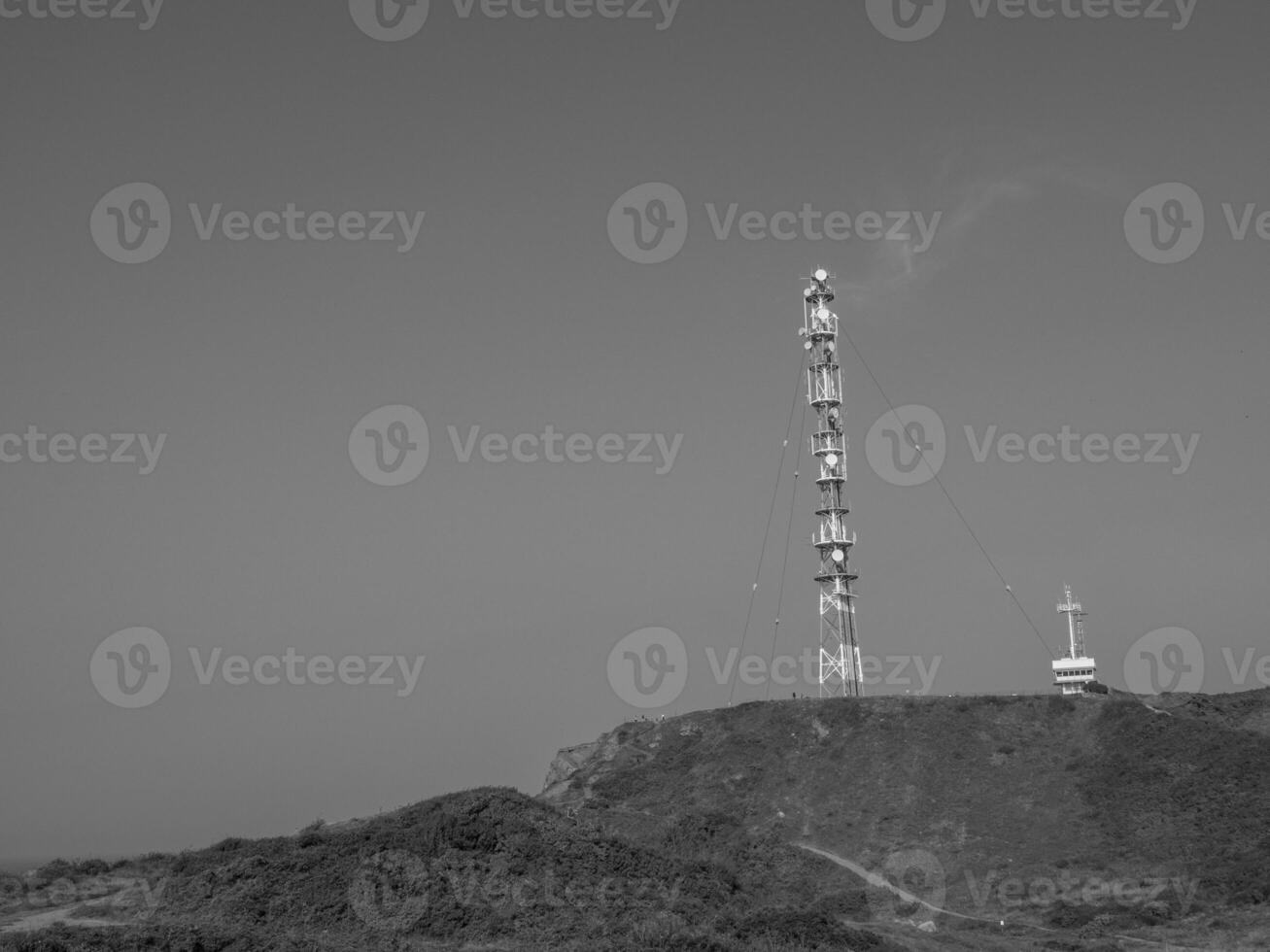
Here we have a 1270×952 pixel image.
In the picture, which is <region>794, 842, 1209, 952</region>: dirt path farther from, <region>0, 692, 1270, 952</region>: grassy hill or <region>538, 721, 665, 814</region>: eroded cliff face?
<region>538, 721, 665, 814</region>: eroded cliff face

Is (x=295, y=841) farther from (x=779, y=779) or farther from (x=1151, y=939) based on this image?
(x=1151, y=939)

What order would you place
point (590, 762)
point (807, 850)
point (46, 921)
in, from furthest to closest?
1. point (590, 762)
2. point (807, 850)
3. point (46, 921)

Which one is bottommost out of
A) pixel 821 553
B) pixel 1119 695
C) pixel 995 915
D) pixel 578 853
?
pixel 995 915

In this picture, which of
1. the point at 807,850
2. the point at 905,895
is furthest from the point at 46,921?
the point at 905,895

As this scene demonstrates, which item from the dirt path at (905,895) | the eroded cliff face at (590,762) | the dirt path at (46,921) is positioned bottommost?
the dirt path at (905,895)

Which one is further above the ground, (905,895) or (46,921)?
(46,921)

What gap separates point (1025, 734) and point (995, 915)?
19241 millimetres

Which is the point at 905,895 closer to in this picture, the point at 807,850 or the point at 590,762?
the point at 807,850

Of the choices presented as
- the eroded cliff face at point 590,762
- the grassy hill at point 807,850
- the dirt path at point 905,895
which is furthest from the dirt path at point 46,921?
the dirt path at point 905,895

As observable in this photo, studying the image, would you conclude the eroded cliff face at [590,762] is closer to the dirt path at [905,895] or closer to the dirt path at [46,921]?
the dirt path at [905,895]

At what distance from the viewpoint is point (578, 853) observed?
47312 mm

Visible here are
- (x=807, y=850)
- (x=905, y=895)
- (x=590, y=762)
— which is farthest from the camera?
(x=590, y=762)

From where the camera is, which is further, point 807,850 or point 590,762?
point 590,762

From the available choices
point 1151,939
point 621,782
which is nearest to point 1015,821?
point 1151,939
